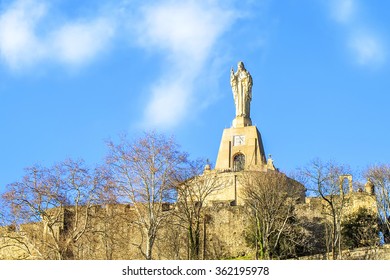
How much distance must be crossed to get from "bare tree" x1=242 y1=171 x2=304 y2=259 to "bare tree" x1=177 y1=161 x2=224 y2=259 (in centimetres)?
284

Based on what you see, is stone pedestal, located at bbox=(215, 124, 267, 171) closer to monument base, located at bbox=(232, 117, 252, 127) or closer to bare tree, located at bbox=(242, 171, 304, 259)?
monument base, located at bbox=(232, 117, 252, 127)

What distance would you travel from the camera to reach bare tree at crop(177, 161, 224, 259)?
4203cm

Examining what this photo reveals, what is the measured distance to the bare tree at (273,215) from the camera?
42.4m

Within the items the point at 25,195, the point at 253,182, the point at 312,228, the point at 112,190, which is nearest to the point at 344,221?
the point at 312,228

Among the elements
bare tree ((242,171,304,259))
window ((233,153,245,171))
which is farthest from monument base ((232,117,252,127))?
bare tree ((242,171,304,259))

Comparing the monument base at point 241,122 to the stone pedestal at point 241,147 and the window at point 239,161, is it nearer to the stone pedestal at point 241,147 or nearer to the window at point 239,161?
the stone pedestal at point 241,147

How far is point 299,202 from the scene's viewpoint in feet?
159

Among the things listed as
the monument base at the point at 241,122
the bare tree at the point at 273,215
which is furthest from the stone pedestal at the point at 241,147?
the bare tree at the point at 273,215

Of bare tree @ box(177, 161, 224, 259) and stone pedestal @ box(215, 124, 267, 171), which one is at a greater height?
stone pedestal @ box(215, 124, 267, 171)

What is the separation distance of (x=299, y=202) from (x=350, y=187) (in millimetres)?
3553

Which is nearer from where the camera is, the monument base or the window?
the window

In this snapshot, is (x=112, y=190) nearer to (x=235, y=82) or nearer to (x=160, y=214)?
(x=160, y=214)

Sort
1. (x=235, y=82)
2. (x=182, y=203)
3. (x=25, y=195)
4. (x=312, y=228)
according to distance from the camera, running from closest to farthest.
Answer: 1. (x=25, y=195)
2. (x=182, y=203)
3. (x=312, y=228)
4. (x=235, y=82)

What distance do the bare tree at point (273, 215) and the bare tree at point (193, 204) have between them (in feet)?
9.32
